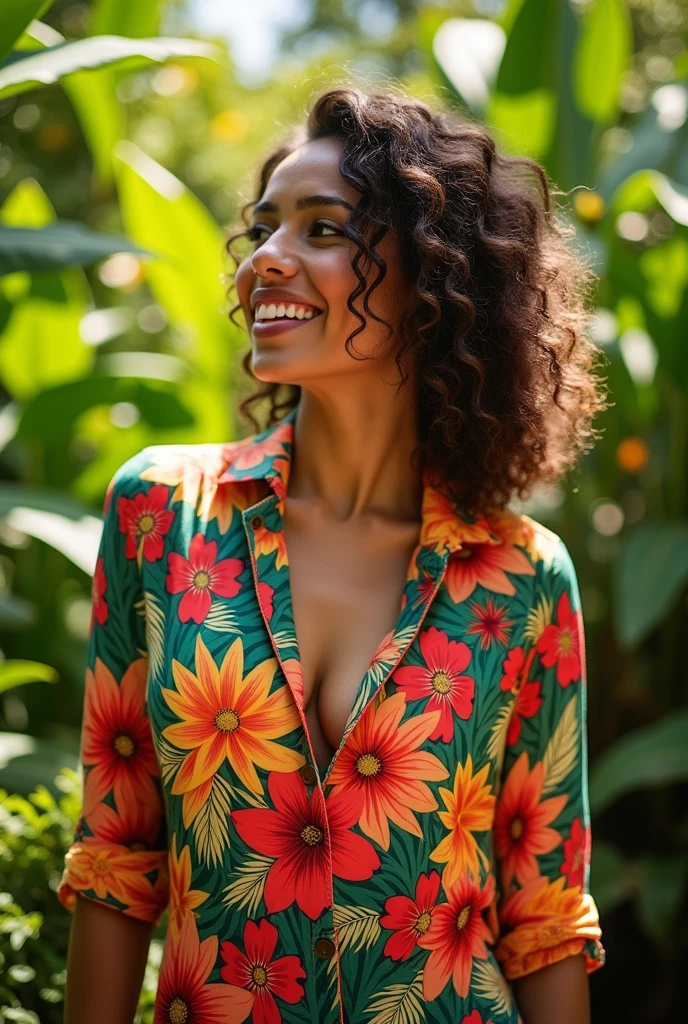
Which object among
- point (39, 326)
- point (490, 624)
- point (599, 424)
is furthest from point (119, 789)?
point (599, 424)

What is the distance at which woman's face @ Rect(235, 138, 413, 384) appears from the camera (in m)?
1.20

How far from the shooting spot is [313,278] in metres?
1.20

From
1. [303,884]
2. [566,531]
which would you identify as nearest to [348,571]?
[303,884]

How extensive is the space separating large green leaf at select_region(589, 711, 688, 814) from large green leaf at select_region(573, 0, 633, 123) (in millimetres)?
1515

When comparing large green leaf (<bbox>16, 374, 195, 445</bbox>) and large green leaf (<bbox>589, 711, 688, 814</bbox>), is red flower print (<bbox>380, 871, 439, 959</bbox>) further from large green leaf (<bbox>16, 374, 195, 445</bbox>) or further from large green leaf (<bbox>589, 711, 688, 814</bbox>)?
large green leaf (<bbox>16, 374, 195, 445</bbox>)

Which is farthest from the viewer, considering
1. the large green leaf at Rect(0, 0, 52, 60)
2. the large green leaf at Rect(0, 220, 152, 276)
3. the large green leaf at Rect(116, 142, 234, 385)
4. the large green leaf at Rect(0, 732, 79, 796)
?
the large green leaf at Rect(116, 142, 234, 385)

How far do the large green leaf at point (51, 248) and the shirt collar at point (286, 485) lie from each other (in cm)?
44

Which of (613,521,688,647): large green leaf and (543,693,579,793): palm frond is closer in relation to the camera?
(543,693,579,793): palm frond

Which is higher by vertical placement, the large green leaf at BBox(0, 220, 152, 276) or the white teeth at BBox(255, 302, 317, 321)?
the large green leaf at BBox(0, 220, 152, 276)

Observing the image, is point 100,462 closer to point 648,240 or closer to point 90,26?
point 90,26

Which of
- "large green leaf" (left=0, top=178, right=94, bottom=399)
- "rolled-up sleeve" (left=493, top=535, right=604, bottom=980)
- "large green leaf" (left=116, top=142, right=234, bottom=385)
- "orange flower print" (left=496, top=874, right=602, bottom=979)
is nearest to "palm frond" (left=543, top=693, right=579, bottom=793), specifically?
"rolled-up sleeve" (left=493, top=535, right=604, bottom=980)

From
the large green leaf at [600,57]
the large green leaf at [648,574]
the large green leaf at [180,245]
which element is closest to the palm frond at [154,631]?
the large green leaf at [648,574]

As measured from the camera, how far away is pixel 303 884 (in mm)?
1104

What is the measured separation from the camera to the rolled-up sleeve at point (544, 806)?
1.27m
